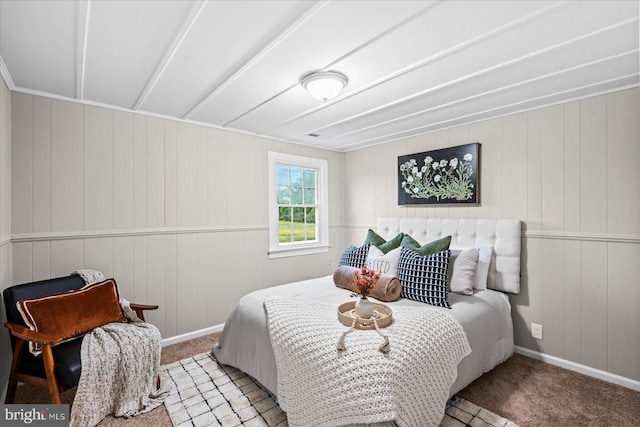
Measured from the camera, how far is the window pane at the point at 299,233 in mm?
4377

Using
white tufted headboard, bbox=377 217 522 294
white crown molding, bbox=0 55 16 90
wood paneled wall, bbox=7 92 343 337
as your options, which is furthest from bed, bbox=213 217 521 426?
white crown molding, bbox=0 55 16 90

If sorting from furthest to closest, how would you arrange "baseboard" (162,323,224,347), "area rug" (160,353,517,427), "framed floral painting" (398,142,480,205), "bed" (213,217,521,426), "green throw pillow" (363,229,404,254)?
"green throw pillow" (363,229,404,254) → "framed floral painting" (398,142,480,205) → "baseboard" (162,323,224,347) → "bed" (213,217,521,426) → "area rug" (160,353,517,427)

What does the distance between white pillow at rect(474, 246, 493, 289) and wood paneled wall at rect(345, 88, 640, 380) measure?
340 mm

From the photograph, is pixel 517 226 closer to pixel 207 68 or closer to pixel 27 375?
pixel 207 68

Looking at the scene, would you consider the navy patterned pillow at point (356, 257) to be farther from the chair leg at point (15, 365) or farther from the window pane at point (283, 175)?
the chair leg at point (15, 365)

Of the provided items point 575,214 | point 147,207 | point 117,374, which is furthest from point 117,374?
point 575,214

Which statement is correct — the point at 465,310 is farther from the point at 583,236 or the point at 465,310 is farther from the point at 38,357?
the point at 38,357

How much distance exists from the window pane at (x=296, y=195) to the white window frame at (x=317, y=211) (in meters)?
0.31

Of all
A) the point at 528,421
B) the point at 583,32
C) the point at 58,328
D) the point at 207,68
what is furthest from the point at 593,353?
the point at 58,328

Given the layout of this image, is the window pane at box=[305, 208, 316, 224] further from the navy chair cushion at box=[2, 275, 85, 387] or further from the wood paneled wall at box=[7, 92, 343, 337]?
the navy chair cushion at box=[2, 275, 85, 387]

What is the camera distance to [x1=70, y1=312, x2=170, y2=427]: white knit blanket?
195cm

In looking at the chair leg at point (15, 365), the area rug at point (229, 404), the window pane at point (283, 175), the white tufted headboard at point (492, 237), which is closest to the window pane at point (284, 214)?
the window pane at point (283, 175)

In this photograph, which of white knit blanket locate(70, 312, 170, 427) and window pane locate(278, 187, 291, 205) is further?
window pane locate(278, 187, 291, 205)

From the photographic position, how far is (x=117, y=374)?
82.9 inches
